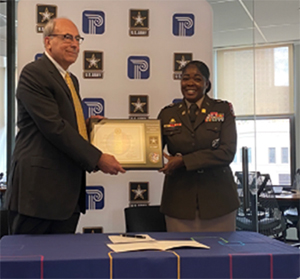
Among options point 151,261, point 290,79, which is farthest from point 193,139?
point 290,79

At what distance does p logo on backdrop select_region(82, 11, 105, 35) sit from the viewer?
3.19m

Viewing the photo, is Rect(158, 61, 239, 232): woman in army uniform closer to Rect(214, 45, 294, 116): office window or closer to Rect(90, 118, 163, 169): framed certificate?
Rect(90, 118, 163, 169): framed certificate

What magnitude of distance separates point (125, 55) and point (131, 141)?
1222 millimetres

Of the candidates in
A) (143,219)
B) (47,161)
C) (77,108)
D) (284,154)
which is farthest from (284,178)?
(47,161)

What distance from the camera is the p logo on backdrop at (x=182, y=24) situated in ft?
10.5

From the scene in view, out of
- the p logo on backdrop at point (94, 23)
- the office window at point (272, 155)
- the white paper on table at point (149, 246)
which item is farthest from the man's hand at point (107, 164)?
the office window at point (272, 155)

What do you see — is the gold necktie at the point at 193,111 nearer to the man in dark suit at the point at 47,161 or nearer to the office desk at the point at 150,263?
the man in dark suit at the point at 47,161

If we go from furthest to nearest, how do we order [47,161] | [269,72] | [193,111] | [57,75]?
1. [269,72]
2. [193,111]
3. [57,75]
4. [47,161]

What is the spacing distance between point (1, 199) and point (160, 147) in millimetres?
2959

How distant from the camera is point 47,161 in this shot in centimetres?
174

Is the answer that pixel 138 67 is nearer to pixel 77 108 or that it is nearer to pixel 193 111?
pixel 193 111

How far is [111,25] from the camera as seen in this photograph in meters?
3.20

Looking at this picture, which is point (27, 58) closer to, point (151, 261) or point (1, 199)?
point (1, 199)

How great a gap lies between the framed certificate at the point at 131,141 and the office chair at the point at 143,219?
818mm
